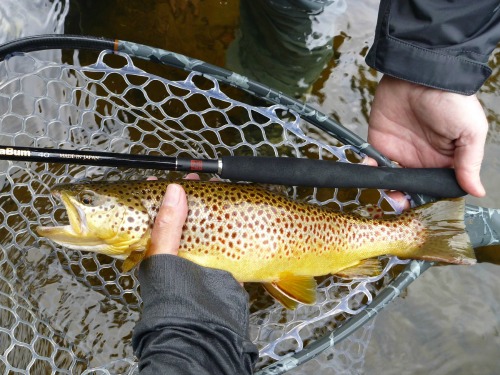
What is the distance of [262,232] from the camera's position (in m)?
2.37

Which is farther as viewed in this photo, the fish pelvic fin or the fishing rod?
the fish pelvic fin

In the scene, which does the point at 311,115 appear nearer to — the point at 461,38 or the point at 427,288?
the point at 461,38

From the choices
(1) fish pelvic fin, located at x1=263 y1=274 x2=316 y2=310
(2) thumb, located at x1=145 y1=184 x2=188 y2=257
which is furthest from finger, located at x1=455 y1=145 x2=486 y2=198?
(2) thumb, located at x1=145 y1=184 x2=188 y2=257

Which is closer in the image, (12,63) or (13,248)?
(13,248)

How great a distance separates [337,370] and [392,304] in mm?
547

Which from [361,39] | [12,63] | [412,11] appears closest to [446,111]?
[412,11]

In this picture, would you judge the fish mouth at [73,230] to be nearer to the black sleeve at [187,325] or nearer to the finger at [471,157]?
the black sleeve at [187,325]

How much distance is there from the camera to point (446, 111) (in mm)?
2426

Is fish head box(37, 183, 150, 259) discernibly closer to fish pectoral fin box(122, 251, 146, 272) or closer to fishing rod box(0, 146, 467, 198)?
fish pectoral fin box(122, 251, 146, 272)

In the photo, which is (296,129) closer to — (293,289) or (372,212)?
(372,212)

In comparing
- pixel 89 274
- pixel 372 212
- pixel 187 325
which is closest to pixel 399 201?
pixel 372 212

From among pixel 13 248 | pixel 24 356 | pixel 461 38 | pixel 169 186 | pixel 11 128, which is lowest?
pixel 24 356

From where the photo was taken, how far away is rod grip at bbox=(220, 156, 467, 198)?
2.32 metres

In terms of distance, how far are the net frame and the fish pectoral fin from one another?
65 centimetres
